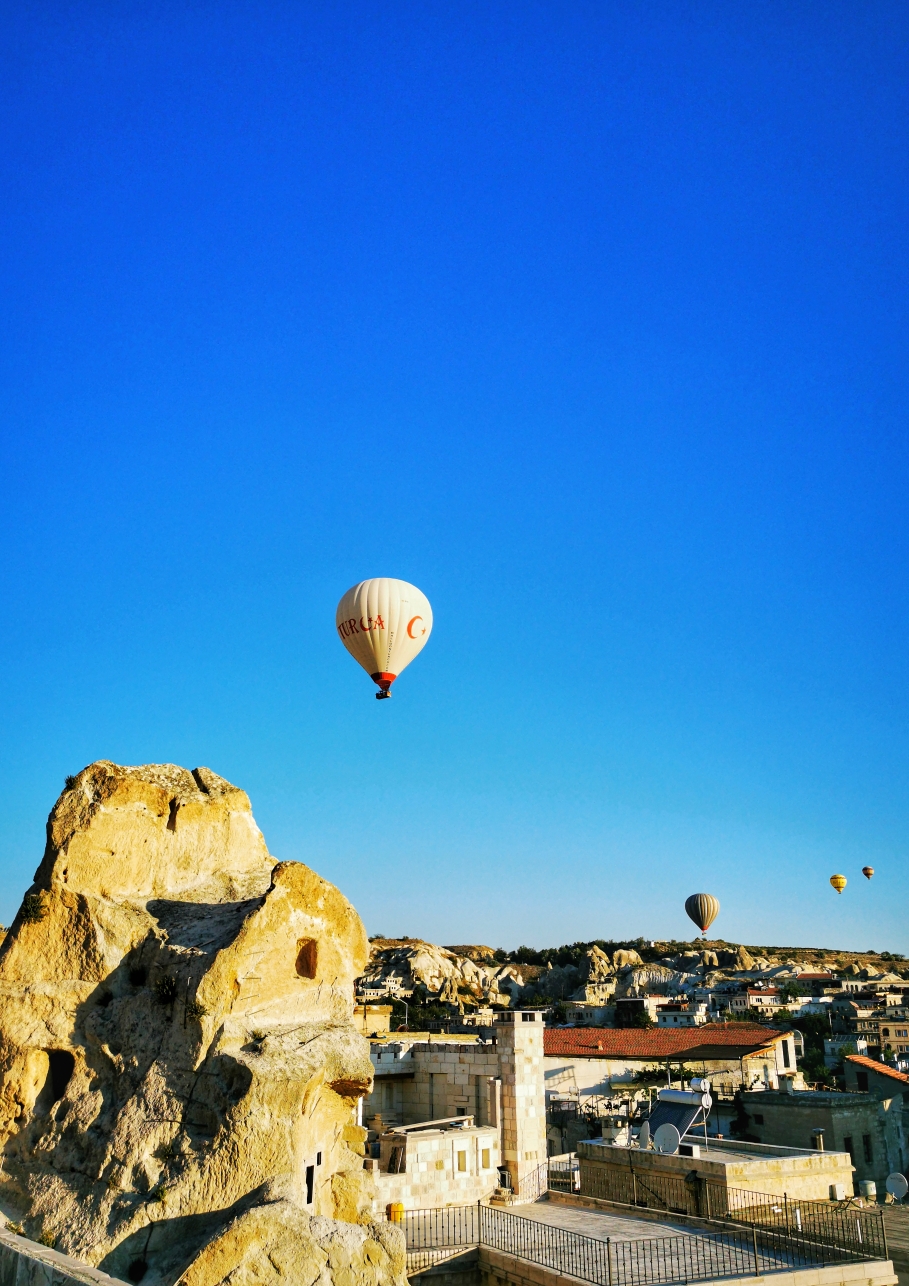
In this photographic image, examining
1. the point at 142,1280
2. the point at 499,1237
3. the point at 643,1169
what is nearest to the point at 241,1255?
the point at 142,1280

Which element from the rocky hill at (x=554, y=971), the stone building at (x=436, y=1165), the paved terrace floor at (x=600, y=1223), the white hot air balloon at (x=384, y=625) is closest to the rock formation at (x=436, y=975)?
the rocky hill at (x=554, y=971)

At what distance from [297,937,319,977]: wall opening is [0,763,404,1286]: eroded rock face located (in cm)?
4

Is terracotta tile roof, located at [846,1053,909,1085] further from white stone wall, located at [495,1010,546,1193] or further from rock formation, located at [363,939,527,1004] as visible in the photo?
rock formation, located at [363,939,527,1004]

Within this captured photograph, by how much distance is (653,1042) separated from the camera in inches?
2172

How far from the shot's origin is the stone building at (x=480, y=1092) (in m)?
30.4

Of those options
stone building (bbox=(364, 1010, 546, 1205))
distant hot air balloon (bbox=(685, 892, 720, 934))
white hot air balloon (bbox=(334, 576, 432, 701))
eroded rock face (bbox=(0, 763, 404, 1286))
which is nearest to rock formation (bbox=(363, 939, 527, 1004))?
distant hot air balloon (bbox=(685, 892, 720, 934))

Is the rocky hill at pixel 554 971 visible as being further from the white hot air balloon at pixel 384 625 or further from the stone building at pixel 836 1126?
the white hot air balloon at pixel 384 625

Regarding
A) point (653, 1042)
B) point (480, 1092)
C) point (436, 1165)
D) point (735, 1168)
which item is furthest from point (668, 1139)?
point (653, 1042)

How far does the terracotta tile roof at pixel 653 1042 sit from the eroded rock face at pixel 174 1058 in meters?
32.0

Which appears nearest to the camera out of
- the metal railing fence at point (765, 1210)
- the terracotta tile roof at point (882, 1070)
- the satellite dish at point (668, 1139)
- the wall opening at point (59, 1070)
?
the wall opening at point (59, 1070)

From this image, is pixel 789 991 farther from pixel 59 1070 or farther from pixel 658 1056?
pixel 59 1070

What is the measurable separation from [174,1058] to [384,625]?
64.8ft

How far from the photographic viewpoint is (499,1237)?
2495cm

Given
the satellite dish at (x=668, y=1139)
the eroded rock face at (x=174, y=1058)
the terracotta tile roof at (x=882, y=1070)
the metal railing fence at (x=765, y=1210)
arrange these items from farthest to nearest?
the terracotta tile roof at (x=882, y=1070)
the satellite dish at (x=668, y=1139)
the metal railing fence at (x=765, y=1210)
the eroded rock face at (x=174, y=1058)
